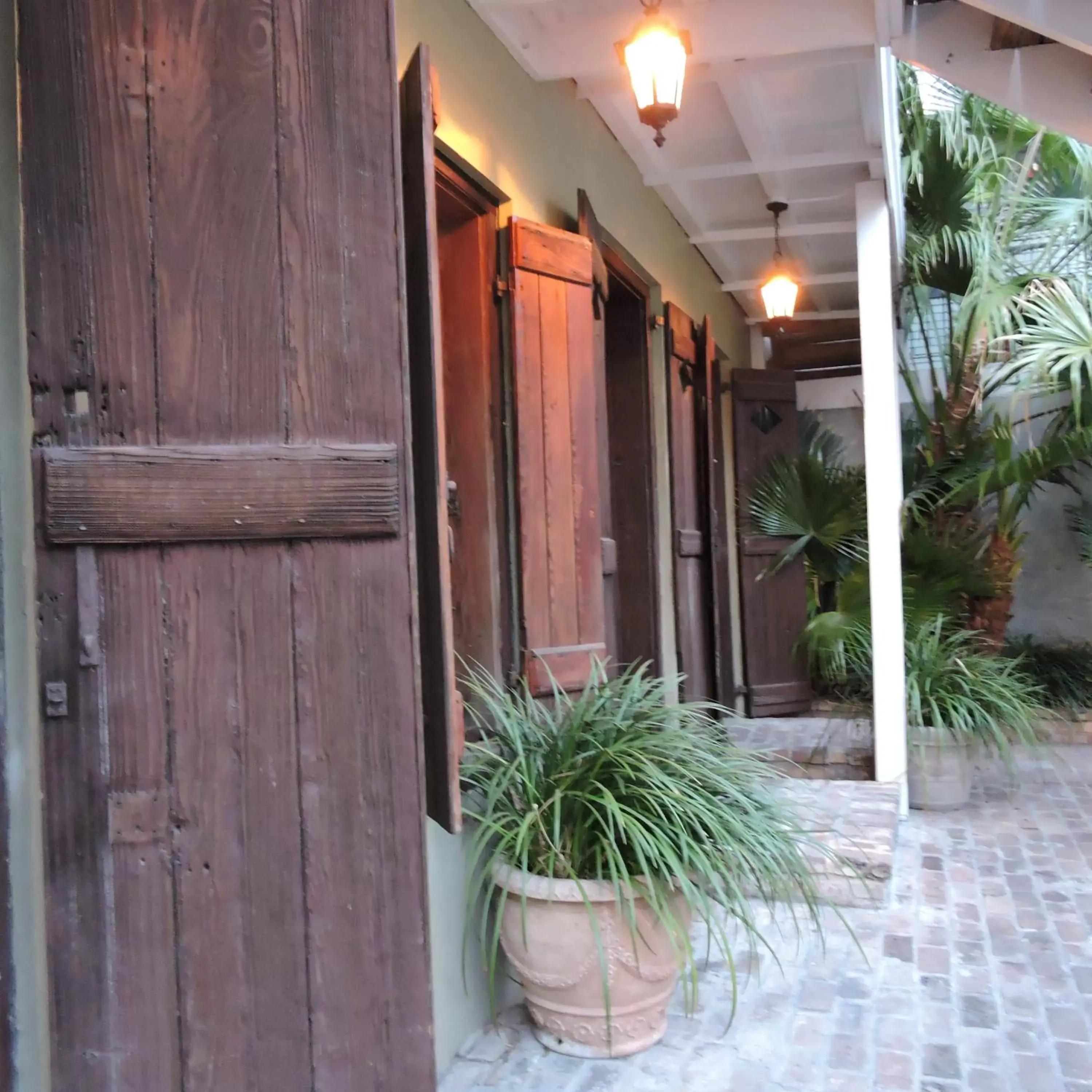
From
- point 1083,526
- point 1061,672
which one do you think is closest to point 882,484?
point 1061,672

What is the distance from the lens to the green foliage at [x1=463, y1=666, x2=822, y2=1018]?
6.86 feet

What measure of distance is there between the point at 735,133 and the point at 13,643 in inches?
135

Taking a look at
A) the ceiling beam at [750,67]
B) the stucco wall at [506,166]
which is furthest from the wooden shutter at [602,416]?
the ceiling beam at [750,67]

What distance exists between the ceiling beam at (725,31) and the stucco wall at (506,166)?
0.12 meters

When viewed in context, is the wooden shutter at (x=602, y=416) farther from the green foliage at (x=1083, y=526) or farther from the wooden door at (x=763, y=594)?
the green foliage at (x=1083, y=526)

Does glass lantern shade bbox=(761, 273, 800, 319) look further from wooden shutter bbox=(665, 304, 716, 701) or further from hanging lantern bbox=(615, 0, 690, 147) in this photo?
hanging lantern bbox=(615, 0, 690, 147)

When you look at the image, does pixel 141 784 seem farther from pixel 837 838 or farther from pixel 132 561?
pixel 837 838

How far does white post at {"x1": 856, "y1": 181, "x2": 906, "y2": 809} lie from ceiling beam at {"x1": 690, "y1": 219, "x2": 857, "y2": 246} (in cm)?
73

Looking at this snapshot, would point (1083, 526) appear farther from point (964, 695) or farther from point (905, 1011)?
point (905, 1011)

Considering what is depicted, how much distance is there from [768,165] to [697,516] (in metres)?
1.79

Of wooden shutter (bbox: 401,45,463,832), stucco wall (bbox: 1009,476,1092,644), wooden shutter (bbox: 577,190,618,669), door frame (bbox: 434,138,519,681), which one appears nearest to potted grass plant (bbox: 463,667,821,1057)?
door frame (bbox: 434,138,519,681)

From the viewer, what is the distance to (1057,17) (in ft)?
→ 8.05

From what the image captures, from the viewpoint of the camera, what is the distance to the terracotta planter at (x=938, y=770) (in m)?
4.19

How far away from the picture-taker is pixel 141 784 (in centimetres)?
137
